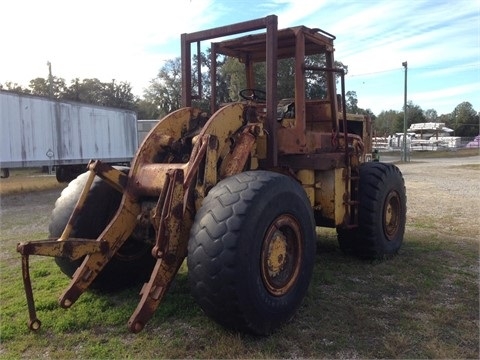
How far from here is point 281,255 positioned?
3965 millimetres

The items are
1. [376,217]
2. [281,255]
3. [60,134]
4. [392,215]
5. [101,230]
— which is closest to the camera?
[281,255]

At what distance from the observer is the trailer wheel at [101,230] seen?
180 inches

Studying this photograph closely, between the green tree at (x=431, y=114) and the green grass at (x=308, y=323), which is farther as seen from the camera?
the green tree at (x=431, y=114)

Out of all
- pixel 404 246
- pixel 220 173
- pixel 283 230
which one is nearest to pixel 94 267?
pixel 220 173

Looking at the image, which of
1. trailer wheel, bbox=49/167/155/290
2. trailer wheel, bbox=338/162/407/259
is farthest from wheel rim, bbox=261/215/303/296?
trailer wheel, bbox=338/162/407/259

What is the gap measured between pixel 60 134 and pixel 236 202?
1584 cm

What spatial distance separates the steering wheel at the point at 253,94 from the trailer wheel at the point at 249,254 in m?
2.11

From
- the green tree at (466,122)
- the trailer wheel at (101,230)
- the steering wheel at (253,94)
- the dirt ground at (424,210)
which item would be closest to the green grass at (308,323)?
the trailer wheel at (101,230)

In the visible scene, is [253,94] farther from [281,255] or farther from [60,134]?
[60,134]

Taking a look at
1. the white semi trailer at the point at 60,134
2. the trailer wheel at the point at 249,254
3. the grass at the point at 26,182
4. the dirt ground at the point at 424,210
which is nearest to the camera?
the trailer wheel at the point at 249,254

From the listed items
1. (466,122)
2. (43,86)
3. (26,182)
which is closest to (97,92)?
(43,86)

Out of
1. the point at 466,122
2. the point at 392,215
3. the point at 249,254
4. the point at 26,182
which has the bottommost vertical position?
the point at 26,182

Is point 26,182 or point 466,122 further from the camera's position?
point 466,122

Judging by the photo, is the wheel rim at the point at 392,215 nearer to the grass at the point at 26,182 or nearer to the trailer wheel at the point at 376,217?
the trailer wheel at the point at 376,217
